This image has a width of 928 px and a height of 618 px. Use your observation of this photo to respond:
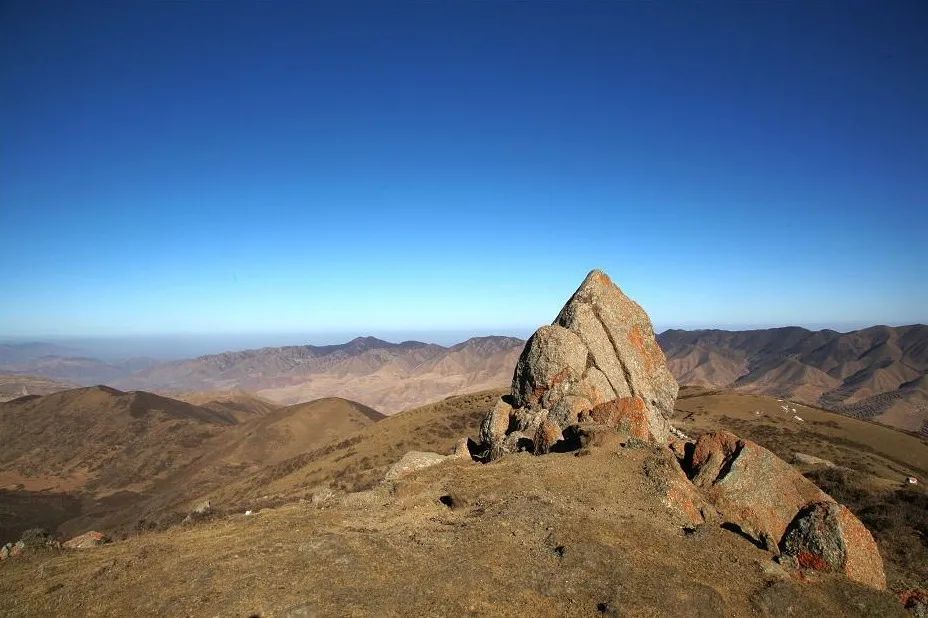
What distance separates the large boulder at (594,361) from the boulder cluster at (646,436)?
75mm

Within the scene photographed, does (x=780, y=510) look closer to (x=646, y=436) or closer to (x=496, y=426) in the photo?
(x=646, y=436)

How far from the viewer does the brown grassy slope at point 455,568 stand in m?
11.6

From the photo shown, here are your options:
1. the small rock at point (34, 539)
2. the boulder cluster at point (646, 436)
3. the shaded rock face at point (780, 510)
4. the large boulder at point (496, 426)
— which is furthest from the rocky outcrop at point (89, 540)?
the shaded rock face at point (780, 510)

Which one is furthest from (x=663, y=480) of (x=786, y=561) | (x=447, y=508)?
(x=447, y=508)

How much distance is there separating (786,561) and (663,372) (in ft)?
68.9

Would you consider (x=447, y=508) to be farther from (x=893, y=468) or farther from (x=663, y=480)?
(x=893, y=468)

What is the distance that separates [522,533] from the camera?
14977mm

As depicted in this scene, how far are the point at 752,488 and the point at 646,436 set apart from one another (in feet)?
23.5

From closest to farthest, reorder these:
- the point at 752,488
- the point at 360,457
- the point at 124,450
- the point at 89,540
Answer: the point at 752,488, the point at 89,540, the point at 360,457, the point at 124,450

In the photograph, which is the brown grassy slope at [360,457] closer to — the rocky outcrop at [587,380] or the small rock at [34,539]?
the rocky outcrop at [587,380]

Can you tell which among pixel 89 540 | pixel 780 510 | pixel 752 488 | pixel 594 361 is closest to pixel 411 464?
pixel 594 361

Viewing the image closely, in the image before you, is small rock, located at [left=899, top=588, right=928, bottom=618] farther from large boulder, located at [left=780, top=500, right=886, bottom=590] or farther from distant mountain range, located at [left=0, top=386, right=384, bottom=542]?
distant mountain range, located at [left=0, top=386, right=384, bottom=542]

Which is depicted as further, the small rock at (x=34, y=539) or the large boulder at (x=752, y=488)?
the small rock at (x=34, y=539)

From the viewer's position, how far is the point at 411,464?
25062 mm
